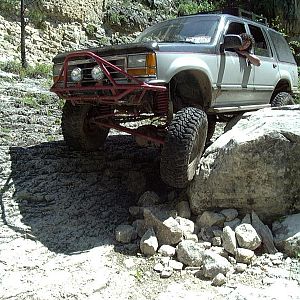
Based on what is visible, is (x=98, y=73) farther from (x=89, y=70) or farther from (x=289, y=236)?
(x=289, y=236)

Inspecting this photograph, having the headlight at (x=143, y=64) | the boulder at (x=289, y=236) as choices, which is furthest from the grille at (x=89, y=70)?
the boulder at (x=289, y=236)

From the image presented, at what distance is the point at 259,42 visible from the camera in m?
6.23

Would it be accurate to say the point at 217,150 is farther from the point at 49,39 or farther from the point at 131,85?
the point at 49,39

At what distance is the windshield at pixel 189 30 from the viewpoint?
491 cm

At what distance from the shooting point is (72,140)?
18.2 ft

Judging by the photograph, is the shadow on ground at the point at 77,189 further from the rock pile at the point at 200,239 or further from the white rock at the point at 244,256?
the white rock at the point at 244,256

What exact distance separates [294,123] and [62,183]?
9.16 feet

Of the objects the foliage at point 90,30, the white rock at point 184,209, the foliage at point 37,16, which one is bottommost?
the white rock at point 184,209

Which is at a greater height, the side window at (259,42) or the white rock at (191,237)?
the side window at (259,42)

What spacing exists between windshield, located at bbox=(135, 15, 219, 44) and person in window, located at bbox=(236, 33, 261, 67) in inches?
18.0

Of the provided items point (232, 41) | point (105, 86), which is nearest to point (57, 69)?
point (105, 86)

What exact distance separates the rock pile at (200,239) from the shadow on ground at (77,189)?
40cm

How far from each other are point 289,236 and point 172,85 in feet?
6.86

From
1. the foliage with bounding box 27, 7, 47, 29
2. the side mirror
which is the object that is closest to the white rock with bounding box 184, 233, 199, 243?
the side mirror
